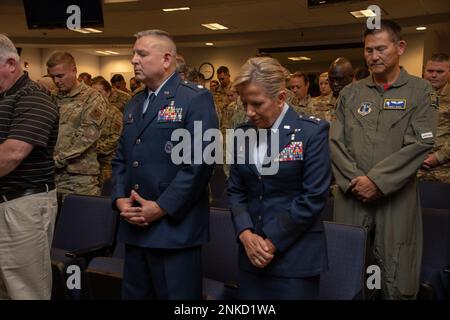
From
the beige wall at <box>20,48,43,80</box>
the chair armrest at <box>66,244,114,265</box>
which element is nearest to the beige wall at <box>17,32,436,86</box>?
the beige wall at <box>20,48,43,80</box>

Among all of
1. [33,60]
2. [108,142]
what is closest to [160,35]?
[108,142]

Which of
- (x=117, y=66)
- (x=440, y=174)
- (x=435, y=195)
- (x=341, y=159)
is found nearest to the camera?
(x=341, y=159)

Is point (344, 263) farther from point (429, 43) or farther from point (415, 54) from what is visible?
point (429, 43)

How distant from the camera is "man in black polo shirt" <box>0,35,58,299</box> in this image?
197 cm

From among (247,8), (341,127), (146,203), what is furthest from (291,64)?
(146,203)

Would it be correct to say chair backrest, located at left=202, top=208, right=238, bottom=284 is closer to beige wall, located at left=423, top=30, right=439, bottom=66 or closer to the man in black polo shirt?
the man in black polo shirt

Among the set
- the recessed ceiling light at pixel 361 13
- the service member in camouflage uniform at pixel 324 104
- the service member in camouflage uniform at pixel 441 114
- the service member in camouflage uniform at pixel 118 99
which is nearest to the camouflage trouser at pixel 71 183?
the service member in camouflage uniform at pixel 324 104

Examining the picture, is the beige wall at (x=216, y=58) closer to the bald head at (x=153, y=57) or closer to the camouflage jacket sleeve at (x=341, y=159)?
the camouflage jacket sleeve at (x=341, y=159)

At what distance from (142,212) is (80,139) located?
1.51 metres

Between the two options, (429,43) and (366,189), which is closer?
(366,189)

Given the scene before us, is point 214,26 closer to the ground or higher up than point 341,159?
higher up

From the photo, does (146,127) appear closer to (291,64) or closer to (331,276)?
(331,276)

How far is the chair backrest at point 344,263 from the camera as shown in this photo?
2.09m

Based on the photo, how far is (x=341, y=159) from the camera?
2.32 m
